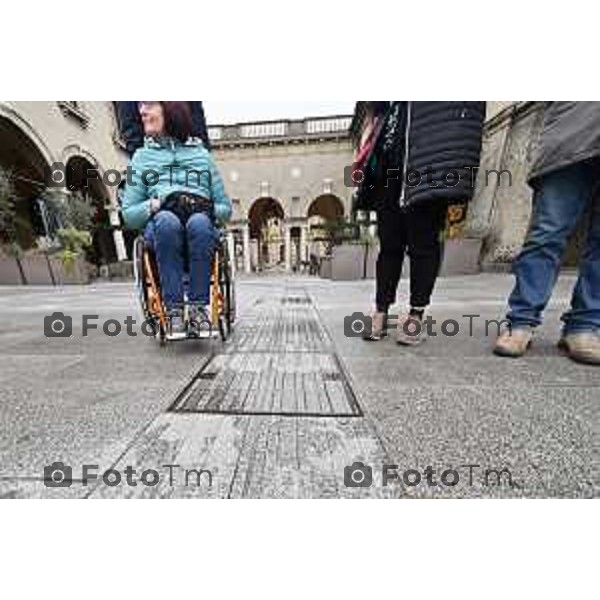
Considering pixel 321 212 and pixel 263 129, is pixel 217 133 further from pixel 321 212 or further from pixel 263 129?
pixel 321 212

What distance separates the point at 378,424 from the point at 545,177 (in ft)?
3.87

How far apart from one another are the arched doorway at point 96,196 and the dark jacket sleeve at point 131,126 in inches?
401

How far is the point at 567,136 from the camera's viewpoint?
50.5 inches

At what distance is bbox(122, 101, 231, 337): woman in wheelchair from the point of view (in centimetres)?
146

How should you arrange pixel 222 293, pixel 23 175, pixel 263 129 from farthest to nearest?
pixel 263 129, pixel 23 175, pixel 222 293

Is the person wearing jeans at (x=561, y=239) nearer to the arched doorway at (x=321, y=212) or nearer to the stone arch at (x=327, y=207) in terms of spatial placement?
the arched doorway at (x=321, y=212)

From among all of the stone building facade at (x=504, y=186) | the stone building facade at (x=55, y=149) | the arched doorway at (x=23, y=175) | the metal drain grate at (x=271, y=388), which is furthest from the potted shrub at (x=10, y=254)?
the metal drain grate at (x=271, y=388)

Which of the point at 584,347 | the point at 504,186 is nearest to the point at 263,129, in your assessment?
the point at 504,186

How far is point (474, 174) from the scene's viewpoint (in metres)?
1.41

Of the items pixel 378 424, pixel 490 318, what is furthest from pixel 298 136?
pixel 378 424

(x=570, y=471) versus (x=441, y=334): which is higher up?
(x=570, y=471)

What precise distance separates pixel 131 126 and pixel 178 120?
1.38ft

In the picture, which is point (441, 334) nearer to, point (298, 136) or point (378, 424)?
point (378, 424)

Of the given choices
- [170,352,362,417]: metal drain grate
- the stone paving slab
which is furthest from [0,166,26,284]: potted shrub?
the stone paving slab
